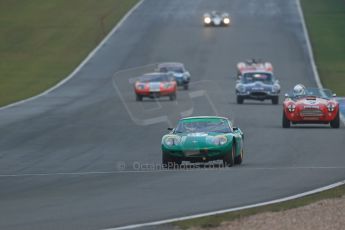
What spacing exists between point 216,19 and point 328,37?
10.7m

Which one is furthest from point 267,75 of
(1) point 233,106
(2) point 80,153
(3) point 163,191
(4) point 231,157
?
A: (3) point 163,191

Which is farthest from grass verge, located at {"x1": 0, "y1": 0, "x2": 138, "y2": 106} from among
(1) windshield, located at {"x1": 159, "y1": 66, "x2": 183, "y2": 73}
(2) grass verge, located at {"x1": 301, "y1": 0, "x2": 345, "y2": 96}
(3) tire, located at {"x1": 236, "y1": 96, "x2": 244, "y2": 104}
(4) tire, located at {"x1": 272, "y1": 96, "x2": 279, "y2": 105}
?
(2) grass verge, located at {"x1": 301, "y1": 0, "x2": 345, "y2": 96}

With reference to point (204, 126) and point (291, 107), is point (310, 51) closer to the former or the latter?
point (291, 107)

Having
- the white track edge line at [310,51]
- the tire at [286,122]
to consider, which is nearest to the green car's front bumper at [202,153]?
the tire at [286,122]

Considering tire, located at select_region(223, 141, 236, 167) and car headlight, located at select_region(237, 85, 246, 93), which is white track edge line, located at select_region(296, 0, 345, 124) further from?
tire, located at select_region(223, 141, 236, 167)

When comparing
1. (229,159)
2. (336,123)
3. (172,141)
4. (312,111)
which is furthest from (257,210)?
(336,123)

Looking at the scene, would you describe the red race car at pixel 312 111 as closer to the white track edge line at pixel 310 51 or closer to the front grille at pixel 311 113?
the front grille at pixel 311 113

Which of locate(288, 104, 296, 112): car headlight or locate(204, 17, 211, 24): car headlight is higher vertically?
locate(288, 104, 296, 112): car headlight

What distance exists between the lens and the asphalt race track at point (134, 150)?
15133mm

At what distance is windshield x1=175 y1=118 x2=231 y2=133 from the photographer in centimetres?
2144

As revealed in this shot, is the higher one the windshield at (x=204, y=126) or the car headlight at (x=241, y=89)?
the windshield at (x=204, y=126)

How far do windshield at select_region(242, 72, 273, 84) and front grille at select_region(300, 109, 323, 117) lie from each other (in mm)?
13947

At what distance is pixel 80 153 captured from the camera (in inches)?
987

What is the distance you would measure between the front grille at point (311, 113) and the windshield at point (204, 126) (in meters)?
9.74
